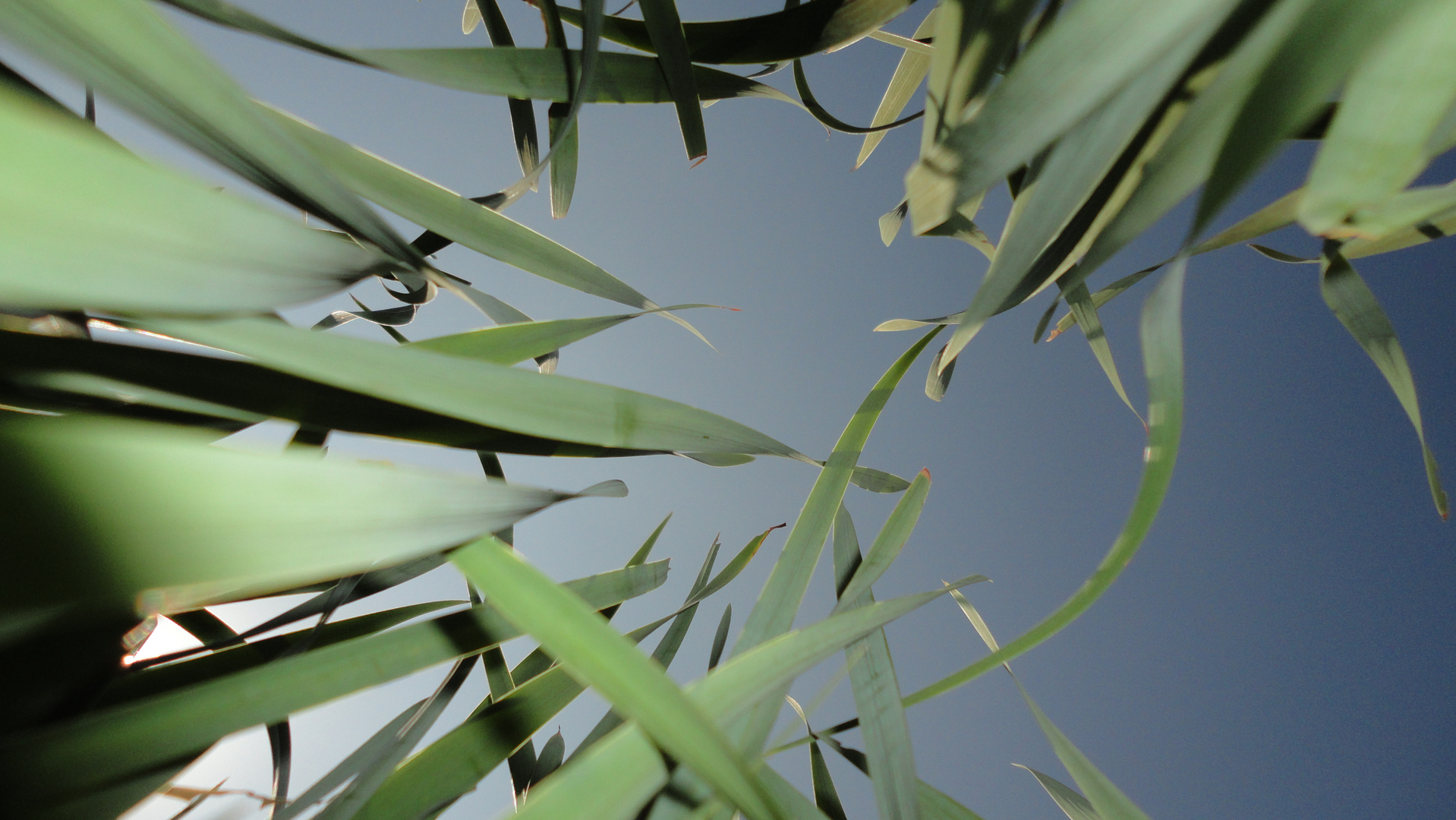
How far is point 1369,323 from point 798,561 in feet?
0.50

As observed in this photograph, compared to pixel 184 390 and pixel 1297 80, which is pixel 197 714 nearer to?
pixel 184 390

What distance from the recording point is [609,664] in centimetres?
8

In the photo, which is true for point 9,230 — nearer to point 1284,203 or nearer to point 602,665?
point 602,665

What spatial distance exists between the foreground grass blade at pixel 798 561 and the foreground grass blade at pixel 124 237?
11 centimetres

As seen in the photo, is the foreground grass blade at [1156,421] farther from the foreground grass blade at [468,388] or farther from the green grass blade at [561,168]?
the green grass blade at [561,168]

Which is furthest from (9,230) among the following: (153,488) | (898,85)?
(898,85)

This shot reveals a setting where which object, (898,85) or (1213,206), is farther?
(898,85)

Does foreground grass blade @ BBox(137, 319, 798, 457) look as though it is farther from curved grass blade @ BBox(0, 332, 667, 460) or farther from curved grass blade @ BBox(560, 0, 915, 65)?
curved grass blade @ BBox(560, 0, 915, 65)

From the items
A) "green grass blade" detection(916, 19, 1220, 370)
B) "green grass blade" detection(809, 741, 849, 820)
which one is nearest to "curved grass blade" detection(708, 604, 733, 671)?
"green grass blade" detection(809, 741, 849, 820)

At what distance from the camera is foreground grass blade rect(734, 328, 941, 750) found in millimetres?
144

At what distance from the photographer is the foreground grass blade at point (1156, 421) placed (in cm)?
→ 9

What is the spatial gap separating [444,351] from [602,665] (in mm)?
81

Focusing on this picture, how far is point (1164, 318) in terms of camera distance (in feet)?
0.31

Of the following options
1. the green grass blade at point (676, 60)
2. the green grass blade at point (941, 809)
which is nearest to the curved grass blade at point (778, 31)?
the green grass blade at point (676, 60)
